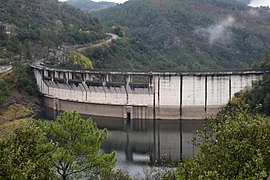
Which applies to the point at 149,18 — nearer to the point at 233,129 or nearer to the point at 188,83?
the point at 188,83

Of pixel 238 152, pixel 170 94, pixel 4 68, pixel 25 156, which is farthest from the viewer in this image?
pixel 4 68

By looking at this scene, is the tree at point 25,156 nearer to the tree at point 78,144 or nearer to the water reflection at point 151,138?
the tree at point 78,144

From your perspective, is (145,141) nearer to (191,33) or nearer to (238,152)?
(238,152)

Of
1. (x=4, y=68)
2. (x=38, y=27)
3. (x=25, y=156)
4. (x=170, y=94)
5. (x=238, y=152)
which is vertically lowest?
(x=170, y=94)

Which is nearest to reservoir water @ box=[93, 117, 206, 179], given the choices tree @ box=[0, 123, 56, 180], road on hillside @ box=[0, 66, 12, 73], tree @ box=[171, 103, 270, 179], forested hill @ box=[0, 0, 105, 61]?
road on hillside @ box=[0, 66, 12, 73]

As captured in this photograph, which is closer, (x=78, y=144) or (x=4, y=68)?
(x=78, y=144)

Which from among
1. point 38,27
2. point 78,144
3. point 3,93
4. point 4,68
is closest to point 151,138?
point 3,93

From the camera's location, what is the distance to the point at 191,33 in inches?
4341

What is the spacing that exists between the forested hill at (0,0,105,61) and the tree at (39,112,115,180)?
4195 centimetres

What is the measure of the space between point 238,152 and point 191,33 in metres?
100

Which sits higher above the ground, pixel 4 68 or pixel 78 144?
pixel 4 68

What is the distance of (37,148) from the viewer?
14.1m

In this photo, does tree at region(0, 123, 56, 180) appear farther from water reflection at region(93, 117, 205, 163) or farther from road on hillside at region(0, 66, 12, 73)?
road on hillside at region(0, 66, 12, 73)

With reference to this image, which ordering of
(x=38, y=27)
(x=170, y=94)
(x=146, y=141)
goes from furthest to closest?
(x=38, y=27)
(x=170, y=94)
(x=146, y=141)
